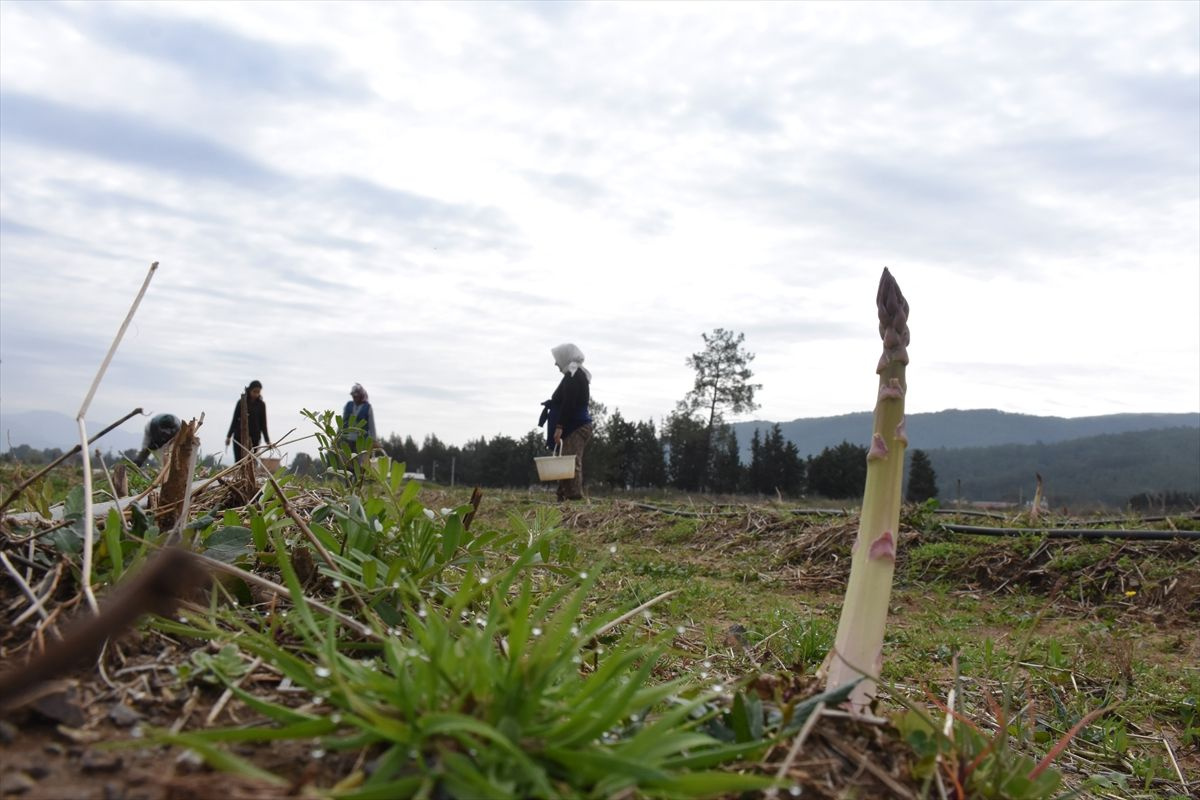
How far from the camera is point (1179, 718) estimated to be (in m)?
3.93

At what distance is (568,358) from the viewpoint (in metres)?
17.5

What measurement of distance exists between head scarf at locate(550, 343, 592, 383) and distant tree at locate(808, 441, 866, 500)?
42520mm

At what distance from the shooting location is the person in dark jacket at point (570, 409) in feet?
56.7

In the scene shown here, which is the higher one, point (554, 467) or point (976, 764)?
point (554, 467)

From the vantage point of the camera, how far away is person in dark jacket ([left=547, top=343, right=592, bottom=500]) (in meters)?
17.3

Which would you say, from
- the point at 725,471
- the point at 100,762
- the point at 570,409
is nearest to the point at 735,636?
the point at 100,762

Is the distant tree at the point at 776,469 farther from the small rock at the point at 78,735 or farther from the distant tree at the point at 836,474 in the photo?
the small rock at the point at 78,735

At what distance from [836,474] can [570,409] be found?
1738 inches

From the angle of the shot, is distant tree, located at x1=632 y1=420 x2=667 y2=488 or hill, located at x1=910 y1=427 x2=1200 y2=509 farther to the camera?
hill, located at x1=910 y1=427 x2=1200 y2=509

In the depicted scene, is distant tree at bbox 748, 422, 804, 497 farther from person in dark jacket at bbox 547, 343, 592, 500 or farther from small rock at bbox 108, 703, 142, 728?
small rock at bbox 108, 703, 142, 728

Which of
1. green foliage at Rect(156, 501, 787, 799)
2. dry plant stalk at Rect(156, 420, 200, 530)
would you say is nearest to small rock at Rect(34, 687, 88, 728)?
green foliage at Rect(156, 501, 787, 799)

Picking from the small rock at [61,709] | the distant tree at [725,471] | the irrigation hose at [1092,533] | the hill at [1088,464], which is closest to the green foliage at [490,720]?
the small rock at [61,709]

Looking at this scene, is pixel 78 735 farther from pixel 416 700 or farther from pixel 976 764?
pixel 976 764

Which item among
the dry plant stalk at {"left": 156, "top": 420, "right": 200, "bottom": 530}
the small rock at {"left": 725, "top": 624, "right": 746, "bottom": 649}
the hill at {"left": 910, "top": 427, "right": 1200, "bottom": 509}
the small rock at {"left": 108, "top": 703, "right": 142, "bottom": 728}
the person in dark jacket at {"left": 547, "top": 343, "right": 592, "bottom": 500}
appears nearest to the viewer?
the small rock at {"left": 108, "top": 703, "right": 142, "bottom": 728}
